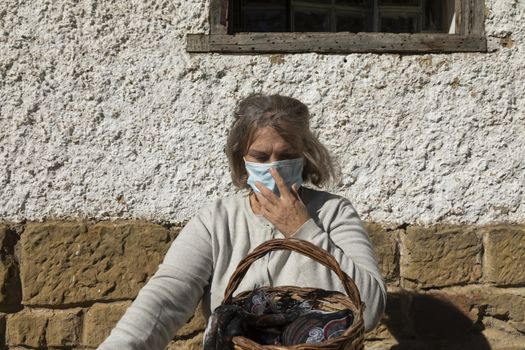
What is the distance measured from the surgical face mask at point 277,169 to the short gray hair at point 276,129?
0.24 ft

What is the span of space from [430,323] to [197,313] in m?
1.08

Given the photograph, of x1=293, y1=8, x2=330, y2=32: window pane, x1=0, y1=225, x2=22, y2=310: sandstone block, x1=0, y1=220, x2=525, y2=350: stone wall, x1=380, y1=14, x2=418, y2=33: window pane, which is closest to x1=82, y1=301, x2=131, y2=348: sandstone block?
x1=0, y1=220, x2=525, y2=350: stone wall

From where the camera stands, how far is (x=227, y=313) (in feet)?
6.78

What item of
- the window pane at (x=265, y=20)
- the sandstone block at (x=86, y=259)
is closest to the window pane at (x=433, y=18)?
the window pane at (x=265, y=20)

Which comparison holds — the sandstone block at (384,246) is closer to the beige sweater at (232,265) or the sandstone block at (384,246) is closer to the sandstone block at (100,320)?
the beige sweater at (232,265)

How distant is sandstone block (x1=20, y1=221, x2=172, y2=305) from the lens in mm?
3305

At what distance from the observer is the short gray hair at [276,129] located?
101 inches

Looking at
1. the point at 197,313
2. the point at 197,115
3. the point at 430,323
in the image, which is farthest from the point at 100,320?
the point at 430,323

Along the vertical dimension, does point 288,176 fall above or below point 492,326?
above

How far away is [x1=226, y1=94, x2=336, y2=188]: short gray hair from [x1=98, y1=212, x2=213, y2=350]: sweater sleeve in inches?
11.5

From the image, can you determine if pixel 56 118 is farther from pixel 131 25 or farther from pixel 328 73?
pixel 328 73

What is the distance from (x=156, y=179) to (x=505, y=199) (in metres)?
1.60

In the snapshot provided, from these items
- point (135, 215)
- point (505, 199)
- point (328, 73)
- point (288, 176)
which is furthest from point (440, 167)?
point (135, 215)

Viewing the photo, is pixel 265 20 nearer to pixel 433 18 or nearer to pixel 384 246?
pixel 433 18
